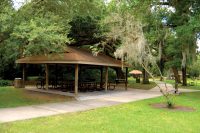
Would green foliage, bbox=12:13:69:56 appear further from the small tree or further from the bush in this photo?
the bush

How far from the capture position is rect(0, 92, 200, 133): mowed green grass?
958 centimetres

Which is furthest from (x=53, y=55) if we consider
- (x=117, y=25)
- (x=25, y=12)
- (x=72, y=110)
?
(x=72, y=110)

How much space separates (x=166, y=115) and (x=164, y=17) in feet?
38.9

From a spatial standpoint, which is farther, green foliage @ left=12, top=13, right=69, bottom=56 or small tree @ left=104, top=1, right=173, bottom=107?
small tree @ left=104, top=1, right=173, bottom=107

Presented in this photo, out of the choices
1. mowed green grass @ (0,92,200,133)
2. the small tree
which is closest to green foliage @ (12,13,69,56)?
the small tree

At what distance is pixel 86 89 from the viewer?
76.4 feet

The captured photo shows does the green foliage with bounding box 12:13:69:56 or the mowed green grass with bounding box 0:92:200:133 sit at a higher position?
the green foliage with bounding box 12:13:69:56

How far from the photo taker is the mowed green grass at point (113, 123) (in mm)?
9576

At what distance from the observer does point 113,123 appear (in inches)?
422

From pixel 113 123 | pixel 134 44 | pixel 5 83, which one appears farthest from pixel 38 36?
pixel 5 83

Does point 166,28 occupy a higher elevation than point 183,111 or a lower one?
higher

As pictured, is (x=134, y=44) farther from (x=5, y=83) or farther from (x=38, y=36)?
(x=5, y=83)

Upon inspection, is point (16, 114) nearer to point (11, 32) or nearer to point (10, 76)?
point (11, 32)

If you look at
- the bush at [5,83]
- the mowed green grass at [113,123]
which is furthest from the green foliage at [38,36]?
the bush at [5,83]
